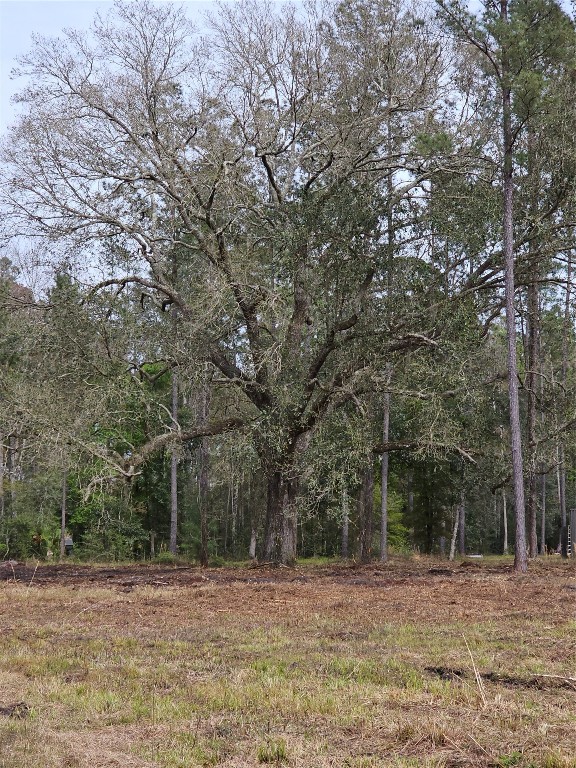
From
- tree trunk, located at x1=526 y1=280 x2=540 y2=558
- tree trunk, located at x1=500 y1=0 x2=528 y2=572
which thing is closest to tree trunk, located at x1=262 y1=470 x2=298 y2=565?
tree trunk, located at x1=500 y1=0 x2=528 y2=572

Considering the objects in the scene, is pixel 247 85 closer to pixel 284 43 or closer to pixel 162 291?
pixel 284 43

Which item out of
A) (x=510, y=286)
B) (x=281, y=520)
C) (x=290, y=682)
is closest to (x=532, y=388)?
(x=510, y=286)

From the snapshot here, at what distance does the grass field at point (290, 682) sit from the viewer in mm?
4910

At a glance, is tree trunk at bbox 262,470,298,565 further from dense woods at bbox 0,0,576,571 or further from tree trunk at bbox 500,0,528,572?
tree trunk at bbox 500,0,528,572

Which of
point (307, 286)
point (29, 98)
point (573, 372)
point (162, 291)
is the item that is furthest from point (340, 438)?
point (573, 372)

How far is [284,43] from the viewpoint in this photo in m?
18.6

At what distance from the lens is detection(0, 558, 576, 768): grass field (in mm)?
4910

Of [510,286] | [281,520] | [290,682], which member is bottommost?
[290,682]

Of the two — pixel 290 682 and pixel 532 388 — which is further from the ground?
pixel 532 388

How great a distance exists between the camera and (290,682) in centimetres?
659

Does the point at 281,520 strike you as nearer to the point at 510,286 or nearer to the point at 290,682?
the point at 510,286

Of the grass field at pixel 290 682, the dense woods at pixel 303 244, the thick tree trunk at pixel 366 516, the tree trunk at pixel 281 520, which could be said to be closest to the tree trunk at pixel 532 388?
the dense woods at pixel 303 244

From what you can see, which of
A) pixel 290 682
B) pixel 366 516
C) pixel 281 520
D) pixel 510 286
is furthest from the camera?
pixel 366 516

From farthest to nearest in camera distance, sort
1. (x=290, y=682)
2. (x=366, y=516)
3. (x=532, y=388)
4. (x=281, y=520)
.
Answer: (x=366, y=516), (x=532, y=388), (x=281, y=520), (x=290, y=682)
